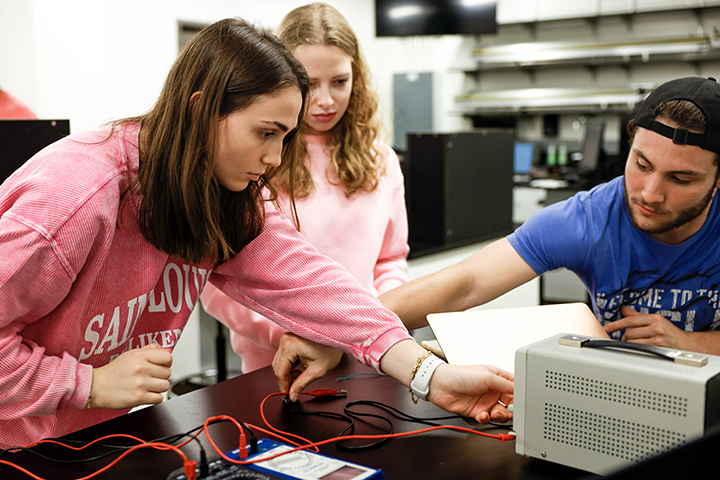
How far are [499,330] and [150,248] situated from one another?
589 mm

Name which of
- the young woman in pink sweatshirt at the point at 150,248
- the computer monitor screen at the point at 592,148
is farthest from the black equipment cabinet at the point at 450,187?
the computer monitor screen at the point at 592,148

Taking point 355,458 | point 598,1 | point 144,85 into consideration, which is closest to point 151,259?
point 355,458

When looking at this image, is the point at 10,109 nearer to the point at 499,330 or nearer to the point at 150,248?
the point at 150,248

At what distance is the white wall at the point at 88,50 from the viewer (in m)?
4.01

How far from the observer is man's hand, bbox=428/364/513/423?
0.97 metres

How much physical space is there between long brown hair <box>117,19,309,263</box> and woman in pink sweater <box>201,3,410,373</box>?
384mm

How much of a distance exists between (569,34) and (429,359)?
268 inches

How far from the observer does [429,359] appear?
1.03 metres

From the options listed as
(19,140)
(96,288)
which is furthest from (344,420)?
(19,140)

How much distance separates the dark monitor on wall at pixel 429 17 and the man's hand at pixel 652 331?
16.1 feet

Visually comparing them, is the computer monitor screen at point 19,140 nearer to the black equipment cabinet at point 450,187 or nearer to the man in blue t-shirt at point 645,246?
the man in blue t-shirt at point 645,246

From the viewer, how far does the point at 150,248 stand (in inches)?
39.4

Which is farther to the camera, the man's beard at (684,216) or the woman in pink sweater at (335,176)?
the woman in pink sweater at (335,176)

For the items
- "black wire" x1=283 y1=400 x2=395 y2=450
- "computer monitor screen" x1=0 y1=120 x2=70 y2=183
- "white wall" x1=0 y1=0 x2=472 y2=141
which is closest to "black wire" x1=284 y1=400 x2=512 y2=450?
"black wire" x1=283 y1=400 x2=395 y2=450
